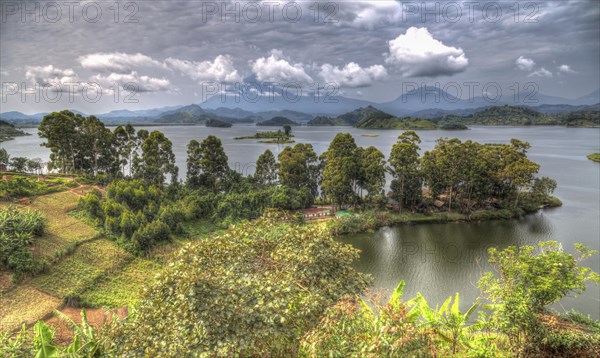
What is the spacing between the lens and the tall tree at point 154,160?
26373 millimetres

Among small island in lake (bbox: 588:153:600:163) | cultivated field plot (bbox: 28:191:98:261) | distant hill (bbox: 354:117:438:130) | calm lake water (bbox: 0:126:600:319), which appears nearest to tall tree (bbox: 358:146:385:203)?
calm lake water (bbox: 0:126:600:319)

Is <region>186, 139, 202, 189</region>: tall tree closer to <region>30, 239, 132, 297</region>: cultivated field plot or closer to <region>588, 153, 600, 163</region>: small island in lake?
<region>30, 239, 132, 297</region>: cultivated field plot

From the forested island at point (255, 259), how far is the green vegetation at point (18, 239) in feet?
0.21

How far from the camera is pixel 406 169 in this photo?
81.9ft

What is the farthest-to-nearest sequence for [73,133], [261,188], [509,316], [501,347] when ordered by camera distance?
[261,188] → [73,133] → [501,347] → [509,316]

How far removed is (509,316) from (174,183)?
87.3 ft

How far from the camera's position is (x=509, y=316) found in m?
7.21

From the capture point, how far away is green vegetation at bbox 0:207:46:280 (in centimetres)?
1331

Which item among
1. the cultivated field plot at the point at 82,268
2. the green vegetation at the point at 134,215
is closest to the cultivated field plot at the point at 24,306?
the cultivated field plot at the point at 82,268

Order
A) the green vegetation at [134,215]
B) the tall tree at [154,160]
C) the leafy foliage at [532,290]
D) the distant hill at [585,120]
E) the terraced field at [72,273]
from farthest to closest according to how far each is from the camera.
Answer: the distant hill at [585,120] → the tall tree at [154,160] → the green vegetation at [134,215] → the terraced field at [72,273] → the leafy foliage at [532,290]

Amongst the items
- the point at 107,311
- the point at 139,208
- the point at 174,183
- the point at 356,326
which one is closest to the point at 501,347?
the point at 356,326

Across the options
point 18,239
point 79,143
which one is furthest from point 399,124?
point 18,239

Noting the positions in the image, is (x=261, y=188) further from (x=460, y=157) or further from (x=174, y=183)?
(x=460, y=157)

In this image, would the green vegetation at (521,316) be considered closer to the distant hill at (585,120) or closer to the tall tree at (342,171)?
the tall tree at (342,171)
